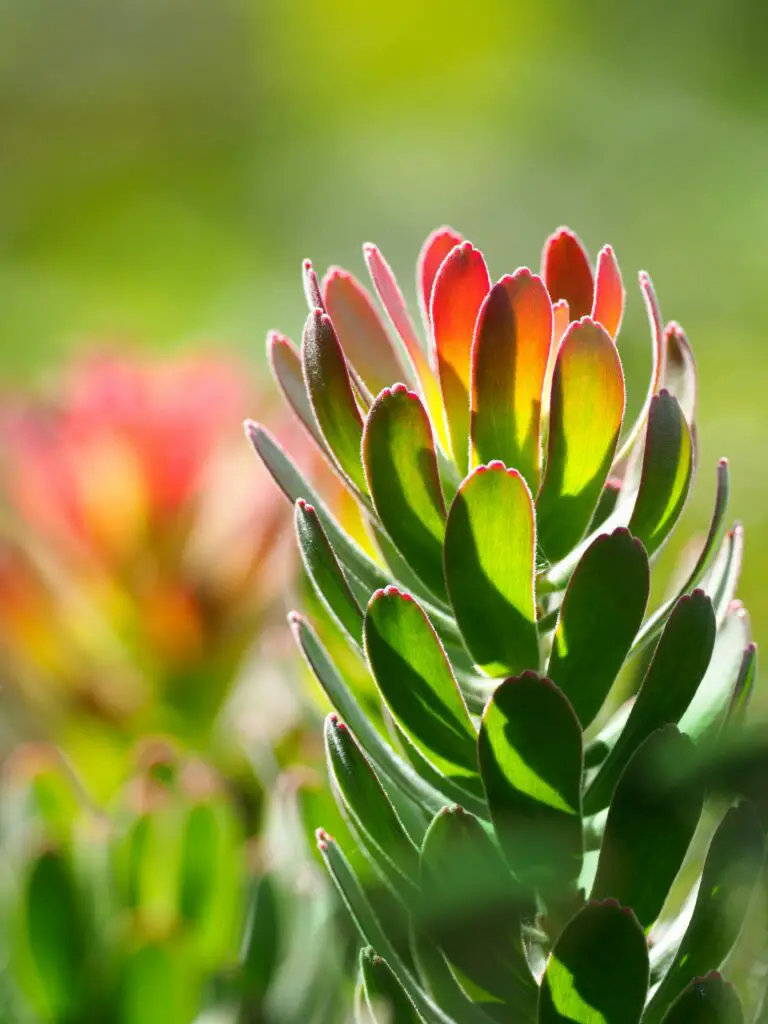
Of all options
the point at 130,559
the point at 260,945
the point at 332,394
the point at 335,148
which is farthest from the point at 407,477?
the point at 335,148

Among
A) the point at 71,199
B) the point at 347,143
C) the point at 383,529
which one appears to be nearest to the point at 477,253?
the point at 383,529

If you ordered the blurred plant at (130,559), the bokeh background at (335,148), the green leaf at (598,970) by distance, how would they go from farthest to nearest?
the bokeh background at (335,148) → the blurred plant at (130,559) → the green leaf at (598,970)

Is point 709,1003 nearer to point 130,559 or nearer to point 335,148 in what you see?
point 130,559

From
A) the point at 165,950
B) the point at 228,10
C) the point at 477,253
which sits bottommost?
the point at 165,950

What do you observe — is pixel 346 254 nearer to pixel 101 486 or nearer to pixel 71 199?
pixel 71 199

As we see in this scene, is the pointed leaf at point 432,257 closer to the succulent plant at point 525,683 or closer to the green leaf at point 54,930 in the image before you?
the succulent plant at point 525,683

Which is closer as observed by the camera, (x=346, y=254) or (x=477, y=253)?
(x=477, y=253)

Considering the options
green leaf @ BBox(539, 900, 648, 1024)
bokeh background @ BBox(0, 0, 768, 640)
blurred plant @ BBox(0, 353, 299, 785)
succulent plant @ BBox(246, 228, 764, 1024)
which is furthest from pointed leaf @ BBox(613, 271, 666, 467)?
bokeh background @ BBox(0, 0, 768, 640)

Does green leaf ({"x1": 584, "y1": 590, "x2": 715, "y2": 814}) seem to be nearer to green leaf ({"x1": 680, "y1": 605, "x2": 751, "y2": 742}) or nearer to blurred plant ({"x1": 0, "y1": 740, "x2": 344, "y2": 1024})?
green leaf ({"x1": 680, "y1": 605, "x2": 751, "y2": 742})

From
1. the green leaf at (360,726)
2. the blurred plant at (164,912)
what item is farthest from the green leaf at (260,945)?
the green leaf at (360,726)
